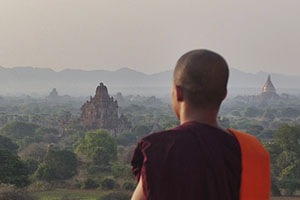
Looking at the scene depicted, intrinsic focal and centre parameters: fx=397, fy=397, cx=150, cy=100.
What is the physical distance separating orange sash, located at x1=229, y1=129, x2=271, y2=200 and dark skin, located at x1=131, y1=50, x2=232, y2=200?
0.54ft

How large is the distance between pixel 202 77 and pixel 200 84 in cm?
4

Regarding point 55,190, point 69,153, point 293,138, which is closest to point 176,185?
point 55,190

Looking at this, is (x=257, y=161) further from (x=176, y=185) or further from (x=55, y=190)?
(x=55, y=190)

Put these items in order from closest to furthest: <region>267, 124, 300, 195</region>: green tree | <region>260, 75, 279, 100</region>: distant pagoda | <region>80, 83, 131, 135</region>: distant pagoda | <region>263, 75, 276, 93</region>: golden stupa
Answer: <region>267, 124, 300, 195</region>: green tree < <region>80, 83, 131, 135</region>: distant pagoda < <region>263, 75, 276, 93</region>: golden stupa < <region>260, 75, 279, 100</region>: distant pagoda

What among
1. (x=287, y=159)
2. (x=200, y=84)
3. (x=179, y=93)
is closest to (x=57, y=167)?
(x=287, y=159)

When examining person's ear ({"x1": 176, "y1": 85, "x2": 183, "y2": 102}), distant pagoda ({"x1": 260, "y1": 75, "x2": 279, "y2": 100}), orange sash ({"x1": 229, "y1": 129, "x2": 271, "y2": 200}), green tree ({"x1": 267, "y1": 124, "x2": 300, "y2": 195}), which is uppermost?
person's ear ({"x1": 176, "y1": 85, "x2": 183, "y2": 102})

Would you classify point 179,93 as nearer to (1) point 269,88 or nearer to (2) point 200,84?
(2) point 200,84

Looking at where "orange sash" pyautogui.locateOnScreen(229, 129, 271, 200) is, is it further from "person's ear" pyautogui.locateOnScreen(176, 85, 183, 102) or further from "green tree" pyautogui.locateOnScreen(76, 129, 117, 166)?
A: "green tree" pyautogui.locateOnScreen(76, 129, 117, 166)

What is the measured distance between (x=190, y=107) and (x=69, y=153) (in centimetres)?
2584

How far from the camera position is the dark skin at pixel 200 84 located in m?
2.22

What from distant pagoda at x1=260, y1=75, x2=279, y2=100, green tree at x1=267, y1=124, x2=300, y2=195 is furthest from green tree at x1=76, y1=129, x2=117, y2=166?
Answer: distant pagoda at x1=260, y1=75, x2=279, y2=100

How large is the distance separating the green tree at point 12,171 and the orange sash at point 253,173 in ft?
61.7

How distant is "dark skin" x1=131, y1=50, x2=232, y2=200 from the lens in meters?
2.22

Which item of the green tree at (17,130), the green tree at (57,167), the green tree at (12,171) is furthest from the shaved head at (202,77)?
the green tree at (17,130)
